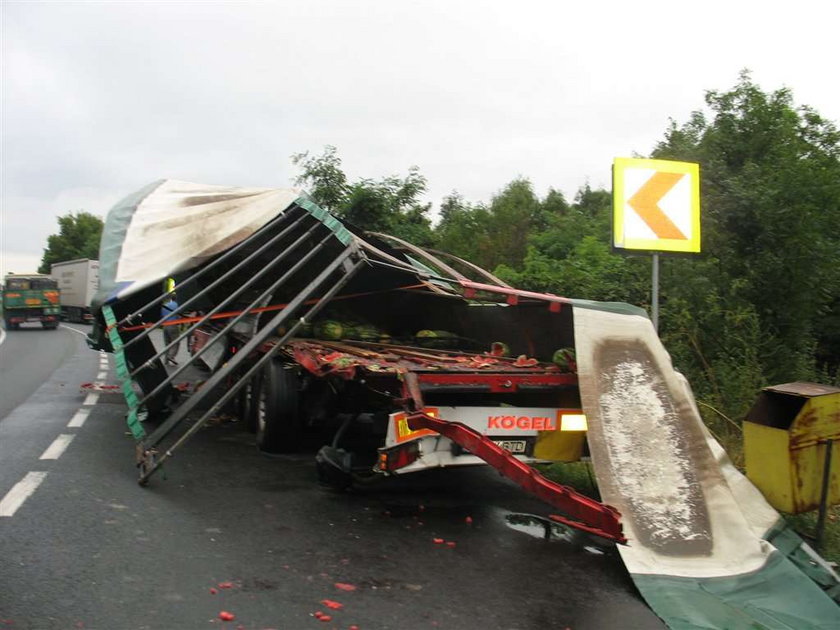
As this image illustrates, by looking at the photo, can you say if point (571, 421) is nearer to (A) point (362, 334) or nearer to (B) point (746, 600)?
(B) point (746, 600)

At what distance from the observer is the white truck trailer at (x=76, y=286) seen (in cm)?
4241

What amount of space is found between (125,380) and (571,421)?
4146 millimetres

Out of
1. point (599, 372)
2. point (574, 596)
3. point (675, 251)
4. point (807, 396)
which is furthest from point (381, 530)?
point (675, 251)

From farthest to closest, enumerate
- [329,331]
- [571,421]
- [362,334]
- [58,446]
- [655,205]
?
[362,334] → [329,331] → [58,446] → [655,205] → [571,421]

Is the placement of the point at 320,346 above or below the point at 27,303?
above

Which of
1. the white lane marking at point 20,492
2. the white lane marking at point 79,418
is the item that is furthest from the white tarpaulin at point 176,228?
the white lane marking at point 79,418

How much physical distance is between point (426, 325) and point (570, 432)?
3539 mm

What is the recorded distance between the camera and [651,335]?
227 inches

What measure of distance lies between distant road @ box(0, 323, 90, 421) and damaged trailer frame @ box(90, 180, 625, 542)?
2701mm

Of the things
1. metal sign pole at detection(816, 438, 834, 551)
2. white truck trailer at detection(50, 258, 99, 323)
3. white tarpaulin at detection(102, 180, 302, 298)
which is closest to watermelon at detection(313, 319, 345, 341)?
white tarpaulin at detection(102, 180, 302, 298)

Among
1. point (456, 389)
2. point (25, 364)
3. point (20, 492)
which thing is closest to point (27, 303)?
point (25, 364)

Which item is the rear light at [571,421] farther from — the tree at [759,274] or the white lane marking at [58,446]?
the white lane marking at [58,446]

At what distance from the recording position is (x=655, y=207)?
688 cm

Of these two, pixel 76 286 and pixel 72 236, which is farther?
pixel 72 236
